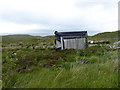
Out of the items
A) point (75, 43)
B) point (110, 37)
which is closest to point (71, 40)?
point (75, 43)

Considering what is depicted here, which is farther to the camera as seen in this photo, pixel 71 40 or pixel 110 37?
pixel 110 37

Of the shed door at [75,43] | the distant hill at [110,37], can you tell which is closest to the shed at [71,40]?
the shed door at [75,43]

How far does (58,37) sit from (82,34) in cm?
264

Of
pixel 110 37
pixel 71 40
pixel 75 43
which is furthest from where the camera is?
pixel 110 37

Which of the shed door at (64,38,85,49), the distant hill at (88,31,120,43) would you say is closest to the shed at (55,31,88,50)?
the shed door at (64,38,85,49)

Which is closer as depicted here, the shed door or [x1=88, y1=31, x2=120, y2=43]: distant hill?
[x1=88, y1=31, x2=120, y2=43]: distant hill

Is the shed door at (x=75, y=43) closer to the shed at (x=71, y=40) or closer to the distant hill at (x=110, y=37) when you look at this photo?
the shed at (x=71, y=40)

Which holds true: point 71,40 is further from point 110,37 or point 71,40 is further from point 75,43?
point 110,37

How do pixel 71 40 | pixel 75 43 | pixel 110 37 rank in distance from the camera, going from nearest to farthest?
pixel 71 40 → pixel 75 43 → pixel 110 37

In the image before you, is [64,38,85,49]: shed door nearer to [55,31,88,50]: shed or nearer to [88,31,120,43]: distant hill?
[55,31,88,50]: shed

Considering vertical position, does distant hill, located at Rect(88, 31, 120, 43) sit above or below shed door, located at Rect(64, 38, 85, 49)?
above

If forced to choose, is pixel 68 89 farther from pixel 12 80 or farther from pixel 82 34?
pixel 82 34

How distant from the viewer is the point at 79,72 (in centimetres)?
313

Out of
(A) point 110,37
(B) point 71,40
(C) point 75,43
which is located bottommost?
(C) point 75,43
